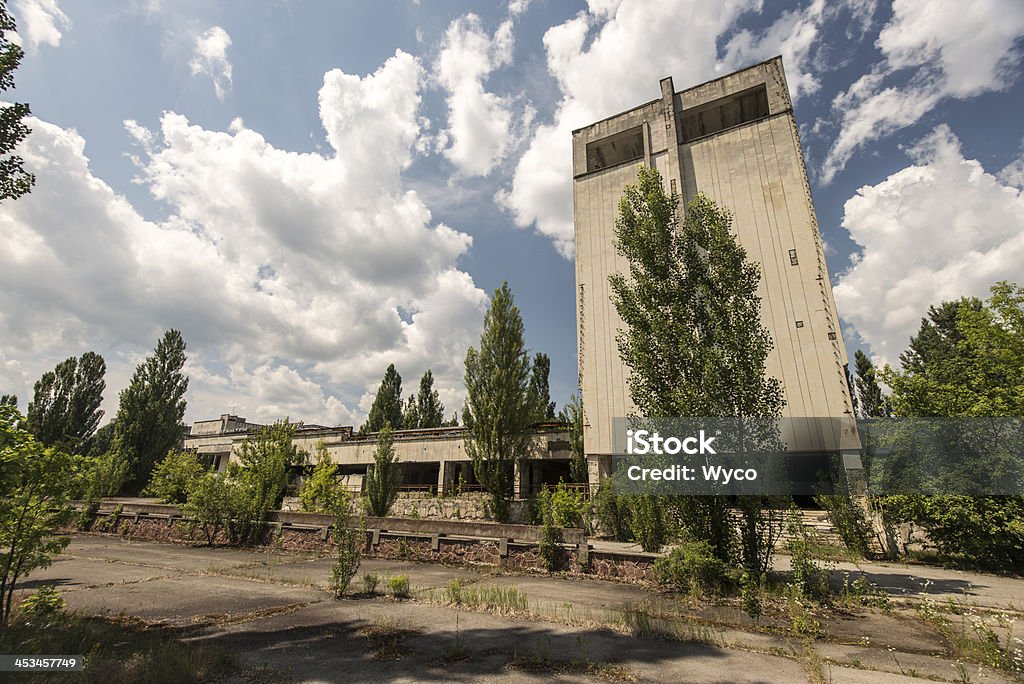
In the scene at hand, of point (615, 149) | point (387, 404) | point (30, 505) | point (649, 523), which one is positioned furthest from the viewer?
point (387, 404)

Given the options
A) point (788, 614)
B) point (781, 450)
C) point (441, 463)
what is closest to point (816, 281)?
point (781, 450)

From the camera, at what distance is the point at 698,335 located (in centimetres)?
1156

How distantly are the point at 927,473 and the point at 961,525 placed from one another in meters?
1.47

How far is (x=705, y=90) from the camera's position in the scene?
26.9 metres

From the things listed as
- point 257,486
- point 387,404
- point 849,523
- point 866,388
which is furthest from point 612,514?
point 866,388

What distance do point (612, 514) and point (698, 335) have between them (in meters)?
10.0

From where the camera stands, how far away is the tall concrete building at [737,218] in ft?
64.7

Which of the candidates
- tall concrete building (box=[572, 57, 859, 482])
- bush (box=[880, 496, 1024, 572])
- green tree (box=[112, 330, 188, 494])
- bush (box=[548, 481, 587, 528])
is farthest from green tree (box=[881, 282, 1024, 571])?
green tree (box=[112, 330, 188, 494])

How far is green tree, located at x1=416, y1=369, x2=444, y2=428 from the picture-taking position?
4538 centimetres

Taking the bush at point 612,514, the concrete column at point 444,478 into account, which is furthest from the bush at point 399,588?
the concrete column at point 444,478

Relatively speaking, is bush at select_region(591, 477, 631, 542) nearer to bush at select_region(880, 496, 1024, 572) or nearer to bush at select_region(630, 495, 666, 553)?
bush at select_region(630, 495, 666, 553)

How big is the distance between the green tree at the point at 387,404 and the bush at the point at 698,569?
37.6 meters

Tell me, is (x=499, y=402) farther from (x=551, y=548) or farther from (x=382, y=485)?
(x=551, y=548)

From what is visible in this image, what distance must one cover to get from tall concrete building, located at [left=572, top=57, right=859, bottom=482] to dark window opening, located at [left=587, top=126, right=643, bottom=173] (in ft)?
0.28
